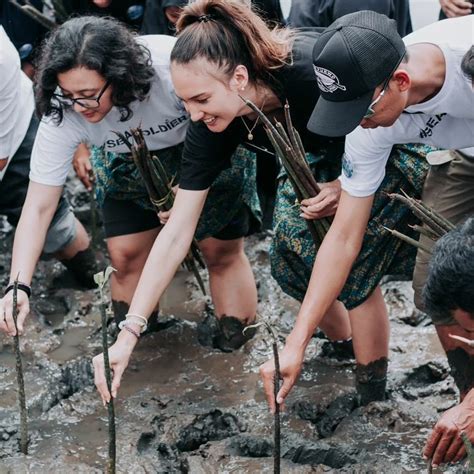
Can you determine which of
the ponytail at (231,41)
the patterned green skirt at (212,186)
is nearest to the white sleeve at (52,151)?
the patterned green skirt at (212,186)

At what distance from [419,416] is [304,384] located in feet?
1.74

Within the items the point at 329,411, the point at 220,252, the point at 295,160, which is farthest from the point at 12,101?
the point at 329,411

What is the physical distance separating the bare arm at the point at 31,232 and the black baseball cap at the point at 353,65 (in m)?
1.16

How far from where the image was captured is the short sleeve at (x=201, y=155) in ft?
10.6

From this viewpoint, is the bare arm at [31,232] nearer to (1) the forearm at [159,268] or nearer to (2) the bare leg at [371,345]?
(1) the forearm at [159,268]

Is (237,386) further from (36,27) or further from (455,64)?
(36,27)

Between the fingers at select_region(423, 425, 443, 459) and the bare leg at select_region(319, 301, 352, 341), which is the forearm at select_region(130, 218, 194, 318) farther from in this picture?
the fingers at select_region(423, 425, 443, 459)

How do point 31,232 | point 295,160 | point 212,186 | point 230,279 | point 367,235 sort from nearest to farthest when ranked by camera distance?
point 295,160 < point 367,235 < point 31,232 < point 212,186 < point 230,279

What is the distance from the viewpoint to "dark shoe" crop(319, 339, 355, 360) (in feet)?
12.8

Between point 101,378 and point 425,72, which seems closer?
point 425,72

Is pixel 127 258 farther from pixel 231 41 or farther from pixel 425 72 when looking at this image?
pixel 425 72

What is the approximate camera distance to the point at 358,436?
3.30 metres

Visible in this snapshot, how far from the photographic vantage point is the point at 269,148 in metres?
3.45

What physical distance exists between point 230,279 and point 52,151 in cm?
94
